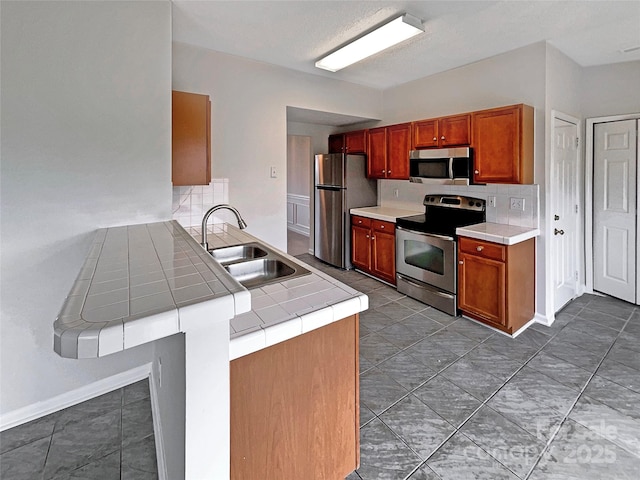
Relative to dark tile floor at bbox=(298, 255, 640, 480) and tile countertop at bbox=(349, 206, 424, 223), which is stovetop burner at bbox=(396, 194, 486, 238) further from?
dark tile floor at bbox=(298, 255, 640, 480)

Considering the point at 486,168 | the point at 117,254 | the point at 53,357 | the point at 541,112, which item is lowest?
the point at 53,357

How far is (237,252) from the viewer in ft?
7.59

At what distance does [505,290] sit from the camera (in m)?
2.88

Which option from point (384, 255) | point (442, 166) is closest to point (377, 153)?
point (442, 166)

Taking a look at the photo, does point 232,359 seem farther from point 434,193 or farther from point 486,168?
point 434,193

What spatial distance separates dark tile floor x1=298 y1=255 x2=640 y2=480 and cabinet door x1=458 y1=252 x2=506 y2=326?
0.16 meters

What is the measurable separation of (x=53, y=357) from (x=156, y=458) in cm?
96

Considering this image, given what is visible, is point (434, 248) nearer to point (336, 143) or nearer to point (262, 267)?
point (262, 267)

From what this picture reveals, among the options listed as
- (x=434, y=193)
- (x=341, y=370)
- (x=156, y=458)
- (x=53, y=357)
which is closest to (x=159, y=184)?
(x=53, y=357)

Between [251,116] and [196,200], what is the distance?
1042 millimetres

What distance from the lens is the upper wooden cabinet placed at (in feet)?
8.26

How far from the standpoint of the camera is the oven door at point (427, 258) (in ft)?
10.9

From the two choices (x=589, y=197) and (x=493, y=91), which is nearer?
(x=493, y=91)

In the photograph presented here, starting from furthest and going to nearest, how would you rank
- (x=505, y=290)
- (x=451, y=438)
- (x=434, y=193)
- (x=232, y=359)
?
(x=434, y=193)
(x=505, y=290)
(x=451, y=438)
(x=232, y=359)
